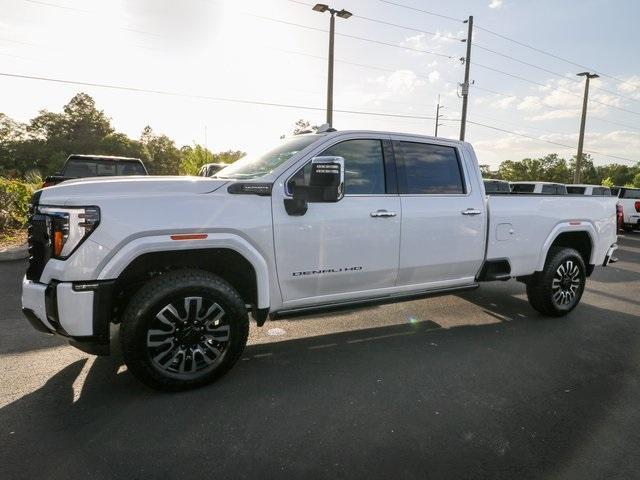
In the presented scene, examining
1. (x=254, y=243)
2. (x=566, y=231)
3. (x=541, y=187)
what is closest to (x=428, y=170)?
(x=254, y=243)

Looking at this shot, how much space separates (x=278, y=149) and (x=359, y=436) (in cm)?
257

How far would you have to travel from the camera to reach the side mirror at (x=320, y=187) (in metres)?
3.03

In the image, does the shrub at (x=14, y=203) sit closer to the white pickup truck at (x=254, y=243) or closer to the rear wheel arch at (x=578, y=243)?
the white pickup truck at (x=254, y=243)

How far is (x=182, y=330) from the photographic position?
303 cm

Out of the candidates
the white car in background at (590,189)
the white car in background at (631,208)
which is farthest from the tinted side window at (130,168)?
the white car in background at (631,208)

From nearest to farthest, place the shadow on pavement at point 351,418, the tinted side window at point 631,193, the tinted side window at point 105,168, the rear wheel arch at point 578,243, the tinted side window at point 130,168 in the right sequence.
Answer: the shadow on pavement at point 351,418, the rear wheel arch at point 578,243, the tinted side window at point 105,168, the tinted side window at point 130,168, the tinted side window at point 631,193

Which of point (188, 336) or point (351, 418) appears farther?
point (188, 336)

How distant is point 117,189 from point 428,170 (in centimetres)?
289

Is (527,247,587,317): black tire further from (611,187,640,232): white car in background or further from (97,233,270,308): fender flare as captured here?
(611,187,640,232): white car in background

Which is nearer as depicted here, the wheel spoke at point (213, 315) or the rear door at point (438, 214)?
the wheel spoke at point (213, 315)

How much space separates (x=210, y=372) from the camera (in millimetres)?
3154

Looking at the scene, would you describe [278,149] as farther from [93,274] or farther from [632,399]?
[632,399]

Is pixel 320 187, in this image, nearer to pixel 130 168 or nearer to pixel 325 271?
pixel 325 271

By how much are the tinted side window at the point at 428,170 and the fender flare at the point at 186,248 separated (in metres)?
1.62
